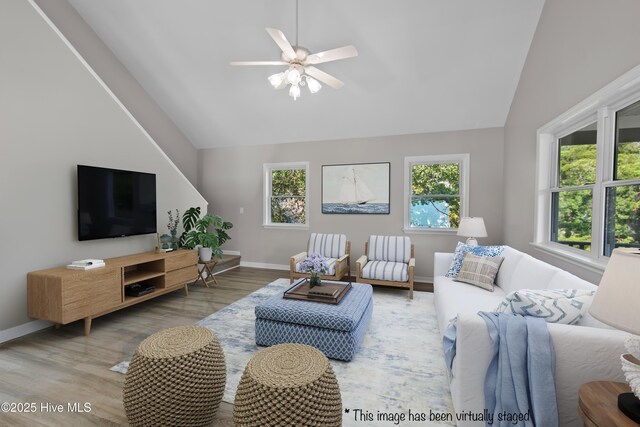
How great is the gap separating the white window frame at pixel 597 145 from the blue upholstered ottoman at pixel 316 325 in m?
1.97

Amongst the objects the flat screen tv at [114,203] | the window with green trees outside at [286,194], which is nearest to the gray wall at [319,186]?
the window with green trees outside at [286,194]

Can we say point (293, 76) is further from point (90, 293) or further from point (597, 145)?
point (90, 293)

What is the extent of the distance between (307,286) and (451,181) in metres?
3.24

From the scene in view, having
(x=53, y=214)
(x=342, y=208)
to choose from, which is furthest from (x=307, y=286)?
(x=53, y=214)

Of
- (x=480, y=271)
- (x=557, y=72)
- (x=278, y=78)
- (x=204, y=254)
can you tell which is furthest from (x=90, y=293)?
(x=557, y=72)

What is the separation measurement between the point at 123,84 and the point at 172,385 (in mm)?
4999

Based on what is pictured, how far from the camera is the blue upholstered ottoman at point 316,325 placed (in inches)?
96.2

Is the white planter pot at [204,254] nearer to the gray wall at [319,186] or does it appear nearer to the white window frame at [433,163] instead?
the gray wall at [319,186]

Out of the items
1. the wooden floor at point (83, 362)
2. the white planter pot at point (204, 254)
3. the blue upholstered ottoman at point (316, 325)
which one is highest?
the white planter pot at point (204, 254)

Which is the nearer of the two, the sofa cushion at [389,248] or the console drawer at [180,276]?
the console drawer at [180,276]

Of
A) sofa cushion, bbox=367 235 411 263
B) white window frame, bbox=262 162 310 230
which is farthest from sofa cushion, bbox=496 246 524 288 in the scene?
white window frame, bbox=262 162 310 230

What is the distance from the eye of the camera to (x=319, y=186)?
5.57 m

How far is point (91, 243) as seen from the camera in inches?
139

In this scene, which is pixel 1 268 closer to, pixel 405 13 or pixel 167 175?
pixel 167 175
